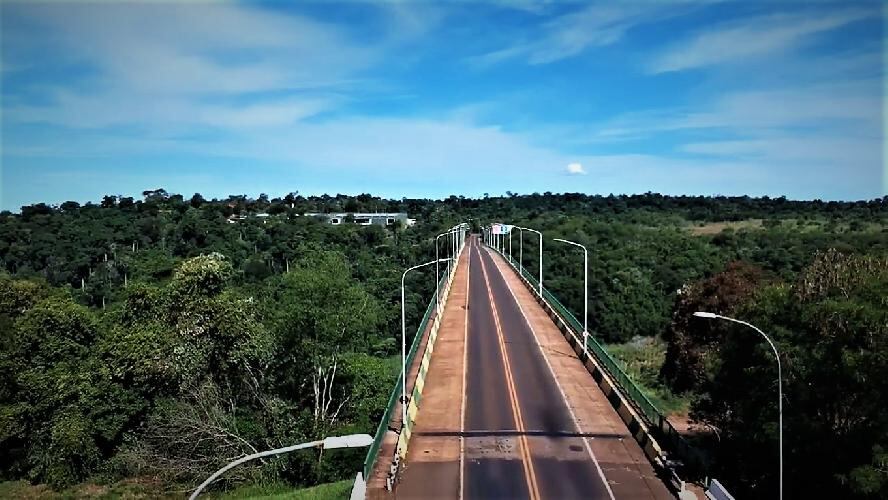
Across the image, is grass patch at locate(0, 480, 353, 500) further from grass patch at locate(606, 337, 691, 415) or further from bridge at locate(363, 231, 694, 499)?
grass patch at locate(606, 337, 691, 415)

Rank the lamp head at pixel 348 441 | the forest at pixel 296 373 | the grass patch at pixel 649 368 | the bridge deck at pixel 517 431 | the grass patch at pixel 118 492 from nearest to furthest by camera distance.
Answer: the lamp head at pixel 348 441, the forest at pixel 296 373, the bridge deck at pixel 517 431, the grass patch at pixel 118 492, the grass patch at pixel 649 368

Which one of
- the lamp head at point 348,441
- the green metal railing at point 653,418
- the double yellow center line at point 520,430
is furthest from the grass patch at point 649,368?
the lamp head at point 348,441

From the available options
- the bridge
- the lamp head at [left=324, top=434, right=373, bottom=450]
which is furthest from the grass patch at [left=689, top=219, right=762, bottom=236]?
the lamp head at [left=324, top=434, right=373, bottom=450]

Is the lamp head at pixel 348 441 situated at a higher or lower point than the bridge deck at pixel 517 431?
higher

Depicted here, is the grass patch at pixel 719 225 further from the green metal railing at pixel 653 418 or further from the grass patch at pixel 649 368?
the green metal railing at pixel 653 418

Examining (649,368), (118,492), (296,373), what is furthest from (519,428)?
(649,368)
